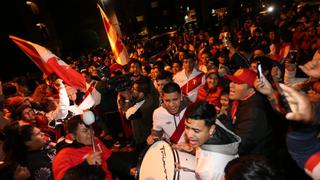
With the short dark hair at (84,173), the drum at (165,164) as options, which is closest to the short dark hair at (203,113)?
the drum at (165,164)

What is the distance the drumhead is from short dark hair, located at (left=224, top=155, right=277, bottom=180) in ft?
3.47

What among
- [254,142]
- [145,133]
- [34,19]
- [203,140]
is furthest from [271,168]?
[34,19]

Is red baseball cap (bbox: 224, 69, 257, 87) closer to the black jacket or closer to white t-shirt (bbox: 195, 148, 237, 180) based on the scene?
the black jacket

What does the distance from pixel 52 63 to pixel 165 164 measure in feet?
10.4

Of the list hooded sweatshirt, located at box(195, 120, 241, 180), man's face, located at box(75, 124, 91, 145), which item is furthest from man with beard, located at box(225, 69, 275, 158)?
man's face, located at box(75, 124, 91, 145)

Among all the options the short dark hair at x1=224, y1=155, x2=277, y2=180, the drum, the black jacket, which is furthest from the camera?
the black jacket

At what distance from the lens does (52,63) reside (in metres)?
5.15

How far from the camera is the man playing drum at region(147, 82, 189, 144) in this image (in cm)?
436

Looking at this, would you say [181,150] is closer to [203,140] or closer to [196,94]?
[203,140]

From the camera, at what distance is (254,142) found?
11.5ft

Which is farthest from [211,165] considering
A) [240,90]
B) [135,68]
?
[135,68]

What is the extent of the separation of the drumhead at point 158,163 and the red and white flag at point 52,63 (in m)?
2.54

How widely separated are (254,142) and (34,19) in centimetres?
2734

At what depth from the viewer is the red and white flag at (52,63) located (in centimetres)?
515
